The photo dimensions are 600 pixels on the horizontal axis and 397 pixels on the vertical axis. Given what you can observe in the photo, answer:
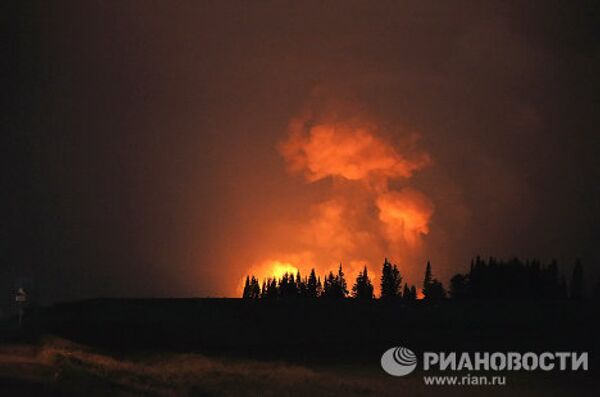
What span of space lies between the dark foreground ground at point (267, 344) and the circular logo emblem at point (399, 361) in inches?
37.2

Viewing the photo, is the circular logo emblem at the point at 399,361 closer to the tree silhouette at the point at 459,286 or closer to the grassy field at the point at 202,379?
A: the grassy field at the point at 202,379

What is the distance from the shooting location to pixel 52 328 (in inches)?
3295

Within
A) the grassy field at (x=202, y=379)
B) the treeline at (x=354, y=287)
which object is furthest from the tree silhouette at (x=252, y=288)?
the grassy field at (x=202, y=379)

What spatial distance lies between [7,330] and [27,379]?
38760 mm

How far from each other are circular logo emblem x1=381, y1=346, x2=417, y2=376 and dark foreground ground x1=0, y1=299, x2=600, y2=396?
0.94 m

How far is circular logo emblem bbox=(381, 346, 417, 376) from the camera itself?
57.1m

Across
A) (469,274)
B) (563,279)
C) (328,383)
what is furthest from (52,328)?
(563,279)

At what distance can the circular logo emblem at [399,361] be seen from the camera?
57.1 m

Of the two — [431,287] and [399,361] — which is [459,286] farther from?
[399,361]

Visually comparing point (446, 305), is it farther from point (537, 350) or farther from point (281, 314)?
point (537, 350)

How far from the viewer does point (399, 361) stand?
63531 millimetres

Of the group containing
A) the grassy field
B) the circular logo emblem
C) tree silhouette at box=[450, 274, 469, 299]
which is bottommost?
the grassy field
